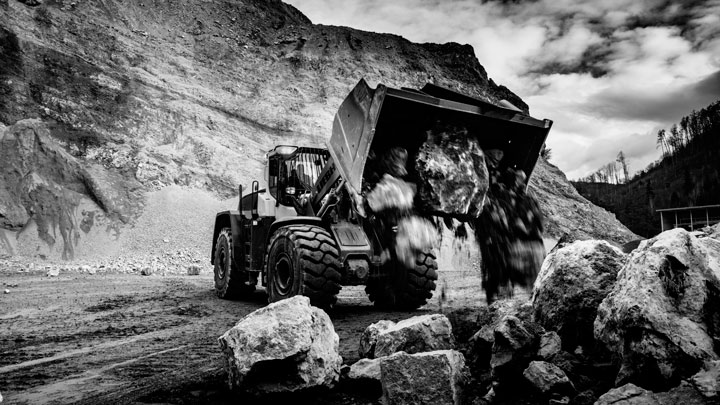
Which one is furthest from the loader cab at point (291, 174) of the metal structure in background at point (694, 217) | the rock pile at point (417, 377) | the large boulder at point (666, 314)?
the metal structure in background at point (694, 217)

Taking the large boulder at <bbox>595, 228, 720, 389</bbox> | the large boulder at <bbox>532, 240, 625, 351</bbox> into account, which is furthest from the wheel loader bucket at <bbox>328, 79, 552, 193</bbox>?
the large boulder at <bbox>595, 228, 720, 389</bbox>

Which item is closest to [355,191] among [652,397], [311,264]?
[311,264]

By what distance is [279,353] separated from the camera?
3.14m

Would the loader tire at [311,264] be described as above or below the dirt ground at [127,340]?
above

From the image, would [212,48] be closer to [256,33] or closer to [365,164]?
[256,33]

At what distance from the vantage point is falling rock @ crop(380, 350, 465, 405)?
9.23 ft

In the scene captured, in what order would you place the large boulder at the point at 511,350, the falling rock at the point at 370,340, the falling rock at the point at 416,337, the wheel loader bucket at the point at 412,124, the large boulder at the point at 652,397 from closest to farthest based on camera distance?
the large boulder at the point at 652,397 → the large boulder at the point at 511,350 → the falling rock at the point at 416,337 → the falling rock at the point at 370,340 → the wheel loader bucket at the point at 412,124

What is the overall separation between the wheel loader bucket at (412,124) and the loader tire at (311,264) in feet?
2.58

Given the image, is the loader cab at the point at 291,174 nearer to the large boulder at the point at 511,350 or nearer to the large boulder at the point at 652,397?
the large boulder at the point at 511,350

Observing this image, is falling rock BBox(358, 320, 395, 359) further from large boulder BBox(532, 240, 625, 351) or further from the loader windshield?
the loader windshield

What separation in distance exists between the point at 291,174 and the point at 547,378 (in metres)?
5.33

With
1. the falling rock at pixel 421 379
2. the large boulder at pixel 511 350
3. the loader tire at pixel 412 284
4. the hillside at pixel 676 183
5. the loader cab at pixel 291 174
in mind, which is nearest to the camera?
the falling rock at pixel 421 379

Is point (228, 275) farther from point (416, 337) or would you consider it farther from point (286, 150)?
point (416, 337)

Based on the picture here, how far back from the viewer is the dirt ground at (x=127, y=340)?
3.53 meters
